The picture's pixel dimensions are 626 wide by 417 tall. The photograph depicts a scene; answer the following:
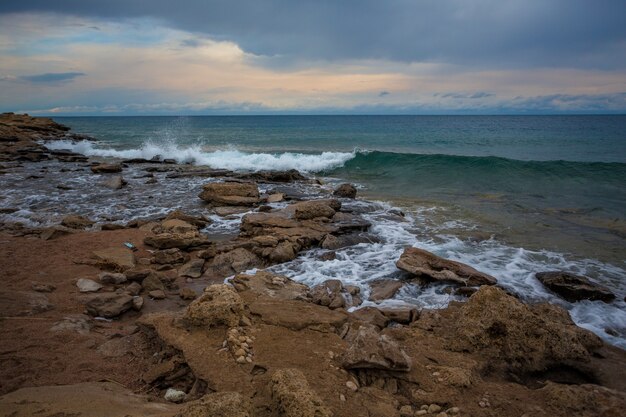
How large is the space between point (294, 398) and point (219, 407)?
0.65 m

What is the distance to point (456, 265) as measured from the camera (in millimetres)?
7441

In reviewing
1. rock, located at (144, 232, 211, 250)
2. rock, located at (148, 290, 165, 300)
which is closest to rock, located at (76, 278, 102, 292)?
rock, located at (148, 290, 165, 300)

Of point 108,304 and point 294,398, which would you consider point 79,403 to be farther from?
point 108,304

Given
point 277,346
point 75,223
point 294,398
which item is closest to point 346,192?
point 75,223

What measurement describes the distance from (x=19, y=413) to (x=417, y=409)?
314 centimetres

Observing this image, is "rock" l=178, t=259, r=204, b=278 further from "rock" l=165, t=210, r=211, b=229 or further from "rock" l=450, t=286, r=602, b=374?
"rock" l=450, t=286, r=602, b=374

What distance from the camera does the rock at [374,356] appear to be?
3844 millimetres

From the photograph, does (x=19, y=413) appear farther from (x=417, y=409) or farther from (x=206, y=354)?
(x=417, y=409)

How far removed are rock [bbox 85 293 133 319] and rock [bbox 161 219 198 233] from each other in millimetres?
3783

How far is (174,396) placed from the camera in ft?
12.2

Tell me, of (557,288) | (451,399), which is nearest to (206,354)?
(451,399)

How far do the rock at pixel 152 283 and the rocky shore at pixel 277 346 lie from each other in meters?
0.03

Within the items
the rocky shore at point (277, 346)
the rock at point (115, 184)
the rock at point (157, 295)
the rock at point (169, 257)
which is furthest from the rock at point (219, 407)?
the rock at point (115, 184)

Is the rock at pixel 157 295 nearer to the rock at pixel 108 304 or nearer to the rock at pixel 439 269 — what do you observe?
the rock at pixel 108 304
